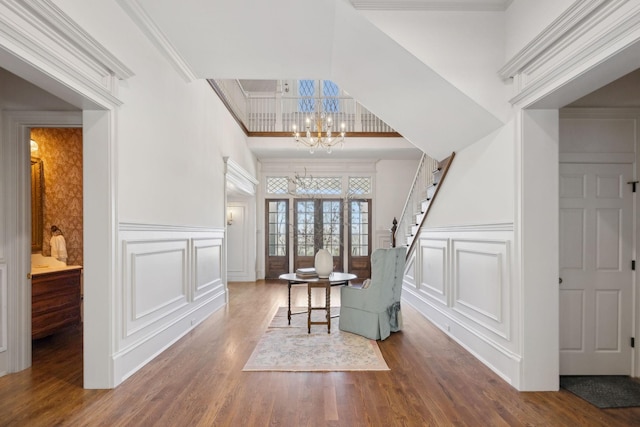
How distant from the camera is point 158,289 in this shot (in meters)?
3.72

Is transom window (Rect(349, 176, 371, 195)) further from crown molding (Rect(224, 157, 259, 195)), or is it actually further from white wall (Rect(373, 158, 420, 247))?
crown molding (Rect(224, 157, 259, 195))

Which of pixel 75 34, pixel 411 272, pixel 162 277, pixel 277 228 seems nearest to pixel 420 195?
pixel 411 272

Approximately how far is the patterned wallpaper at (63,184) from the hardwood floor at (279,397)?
6.38 ft

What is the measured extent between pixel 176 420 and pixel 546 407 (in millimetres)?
2541

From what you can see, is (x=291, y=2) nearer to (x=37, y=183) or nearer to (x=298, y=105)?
(x=37, y=183)

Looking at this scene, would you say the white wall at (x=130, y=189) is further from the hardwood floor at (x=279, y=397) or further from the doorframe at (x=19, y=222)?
the hardwood floor at (x=279, y=397)

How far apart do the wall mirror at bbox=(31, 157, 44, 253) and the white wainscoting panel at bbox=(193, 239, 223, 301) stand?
1904 mm

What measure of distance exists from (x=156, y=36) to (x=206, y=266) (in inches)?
121

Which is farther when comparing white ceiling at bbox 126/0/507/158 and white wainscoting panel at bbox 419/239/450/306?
white wainscoting panel at bbox 419/239/450/306

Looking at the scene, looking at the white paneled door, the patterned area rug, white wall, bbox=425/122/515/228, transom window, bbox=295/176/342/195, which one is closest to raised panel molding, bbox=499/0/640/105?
white wall, bbox=425/122/515/228

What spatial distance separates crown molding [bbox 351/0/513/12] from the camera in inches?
122

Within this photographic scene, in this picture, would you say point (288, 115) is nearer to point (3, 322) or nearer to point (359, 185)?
point (359, 185)

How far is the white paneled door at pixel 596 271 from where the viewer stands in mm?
3131

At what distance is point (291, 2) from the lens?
3.03 m
